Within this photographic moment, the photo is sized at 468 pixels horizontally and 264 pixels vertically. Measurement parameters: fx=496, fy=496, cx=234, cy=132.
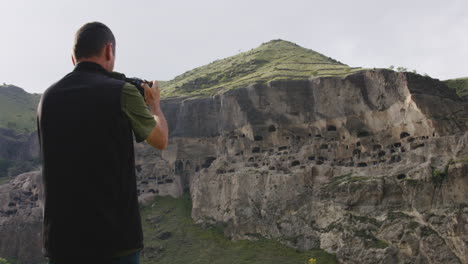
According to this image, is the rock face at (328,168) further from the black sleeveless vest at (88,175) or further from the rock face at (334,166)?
the black sleeveless vest at (88,175)

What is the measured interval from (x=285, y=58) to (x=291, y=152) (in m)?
34.1

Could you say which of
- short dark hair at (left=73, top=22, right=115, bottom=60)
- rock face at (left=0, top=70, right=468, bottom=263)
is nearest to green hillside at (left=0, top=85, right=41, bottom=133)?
rock face at (left=0, top=70, right=468, bottom=263)

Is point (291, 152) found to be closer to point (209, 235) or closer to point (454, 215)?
point (209, 235)

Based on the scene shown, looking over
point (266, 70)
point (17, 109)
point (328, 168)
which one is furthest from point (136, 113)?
point (17, 109)

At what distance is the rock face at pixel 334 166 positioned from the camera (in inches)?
1781

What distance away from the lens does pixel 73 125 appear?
11.6ft

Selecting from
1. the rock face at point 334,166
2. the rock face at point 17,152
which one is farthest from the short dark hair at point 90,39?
the rock face at point 17,152

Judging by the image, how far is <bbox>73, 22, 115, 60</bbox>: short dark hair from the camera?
12.9 ft

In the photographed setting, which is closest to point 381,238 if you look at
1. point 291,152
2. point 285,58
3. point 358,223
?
point 358,223

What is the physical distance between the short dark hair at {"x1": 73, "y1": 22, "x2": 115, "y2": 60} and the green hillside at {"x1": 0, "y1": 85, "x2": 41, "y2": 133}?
102292 mm

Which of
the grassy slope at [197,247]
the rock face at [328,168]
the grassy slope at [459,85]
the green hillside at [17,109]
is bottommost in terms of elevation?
the grassy slope at [197,247]

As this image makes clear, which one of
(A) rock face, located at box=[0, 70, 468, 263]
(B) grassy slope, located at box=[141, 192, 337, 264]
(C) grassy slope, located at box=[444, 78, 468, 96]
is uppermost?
(C) grassy slope, located at box=[444, 78, 468, 96]

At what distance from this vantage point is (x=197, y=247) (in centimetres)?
5447

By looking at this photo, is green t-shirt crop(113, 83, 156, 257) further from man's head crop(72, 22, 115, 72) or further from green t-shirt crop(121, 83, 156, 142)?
man's head crop(72, 22, 115, 72)
